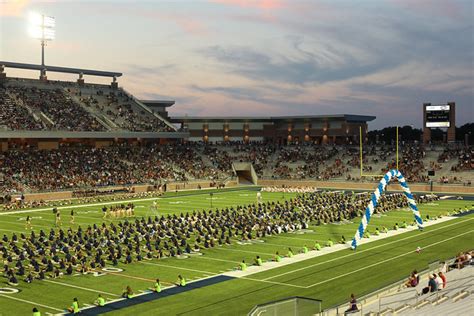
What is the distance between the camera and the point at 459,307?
52.5 feet

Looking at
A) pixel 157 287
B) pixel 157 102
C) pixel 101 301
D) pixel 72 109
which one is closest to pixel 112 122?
pixel 72 109

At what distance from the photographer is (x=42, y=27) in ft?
253

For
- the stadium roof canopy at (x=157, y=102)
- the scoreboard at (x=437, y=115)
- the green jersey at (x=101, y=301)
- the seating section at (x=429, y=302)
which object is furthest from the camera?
the stadium roof canopy at (x=157, y=102)

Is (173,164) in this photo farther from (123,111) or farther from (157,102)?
(157,102)

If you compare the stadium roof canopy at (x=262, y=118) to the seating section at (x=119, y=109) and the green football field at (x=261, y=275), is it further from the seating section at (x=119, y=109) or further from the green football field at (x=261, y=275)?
the green football field at (x=261, y=275)

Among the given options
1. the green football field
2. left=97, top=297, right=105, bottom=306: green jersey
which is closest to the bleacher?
the green football field

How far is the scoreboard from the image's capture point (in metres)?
71.6

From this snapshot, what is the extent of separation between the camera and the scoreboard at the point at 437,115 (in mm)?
71625

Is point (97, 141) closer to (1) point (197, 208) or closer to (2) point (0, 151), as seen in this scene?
(2) point (0, 151)

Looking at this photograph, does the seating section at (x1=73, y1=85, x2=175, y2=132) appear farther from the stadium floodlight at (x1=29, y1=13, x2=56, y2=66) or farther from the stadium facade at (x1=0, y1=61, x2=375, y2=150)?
the stadium floodlight at (x1=29, y1=13, x2=56, y2=66)

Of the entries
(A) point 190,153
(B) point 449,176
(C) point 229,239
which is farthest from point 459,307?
(A) point 190,153

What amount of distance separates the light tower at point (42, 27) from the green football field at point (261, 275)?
4540 centimetres

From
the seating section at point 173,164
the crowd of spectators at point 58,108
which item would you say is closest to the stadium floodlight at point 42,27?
the crowd of spectators at point 58,108

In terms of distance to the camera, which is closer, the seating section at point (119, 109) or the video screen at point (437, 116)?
the video screen at point (437, 116)
